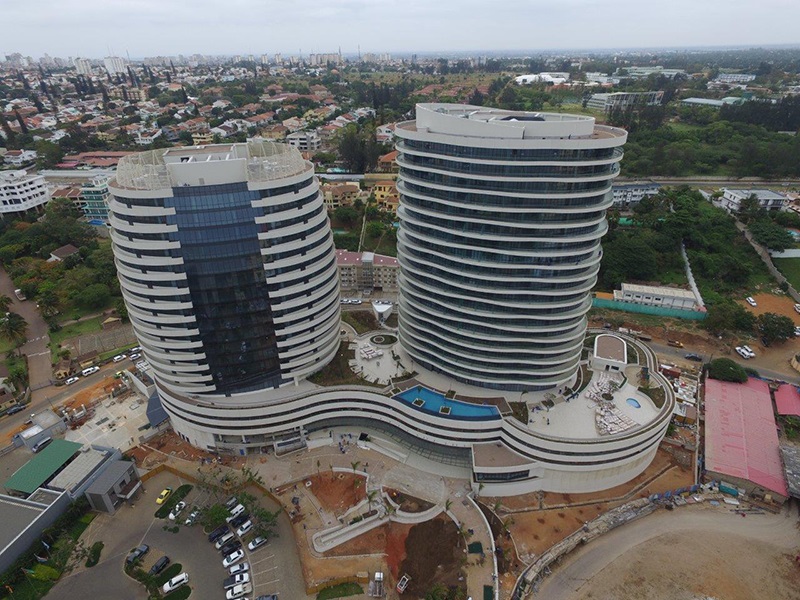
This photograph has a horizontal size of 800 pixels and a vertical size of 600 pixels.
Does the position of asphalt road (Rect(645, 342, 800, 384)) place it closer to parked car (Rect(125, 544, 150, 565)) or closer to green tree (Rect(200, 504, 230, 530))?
green tree (Rect(200, 504, 230, 530))

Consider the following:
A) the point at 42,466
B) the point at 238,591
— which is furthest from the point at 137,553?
the point at 42,466

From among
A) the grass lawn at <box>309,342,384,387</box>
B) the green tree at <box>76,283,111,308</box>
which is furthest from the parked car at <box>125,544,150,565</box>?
the green tree at <box>76,283,111,308</box>

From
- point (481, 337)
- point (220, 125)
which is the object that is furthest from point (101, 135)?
point (481, 337)

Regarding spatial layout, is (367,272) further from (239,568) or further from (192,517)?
(239,568)

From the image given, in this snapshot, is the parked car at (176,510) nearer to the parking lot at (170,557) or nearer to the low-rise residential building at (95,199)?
the parking lot at (170,557)

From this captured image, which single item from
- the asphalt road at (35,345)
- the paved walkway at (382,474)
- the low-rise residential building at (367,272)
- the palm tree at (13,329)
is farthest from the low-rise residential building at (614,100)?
the palm tree at (13,329)

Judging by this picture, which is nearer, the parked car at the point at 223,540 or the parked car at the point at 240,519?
the parked car at the point at 223,540
